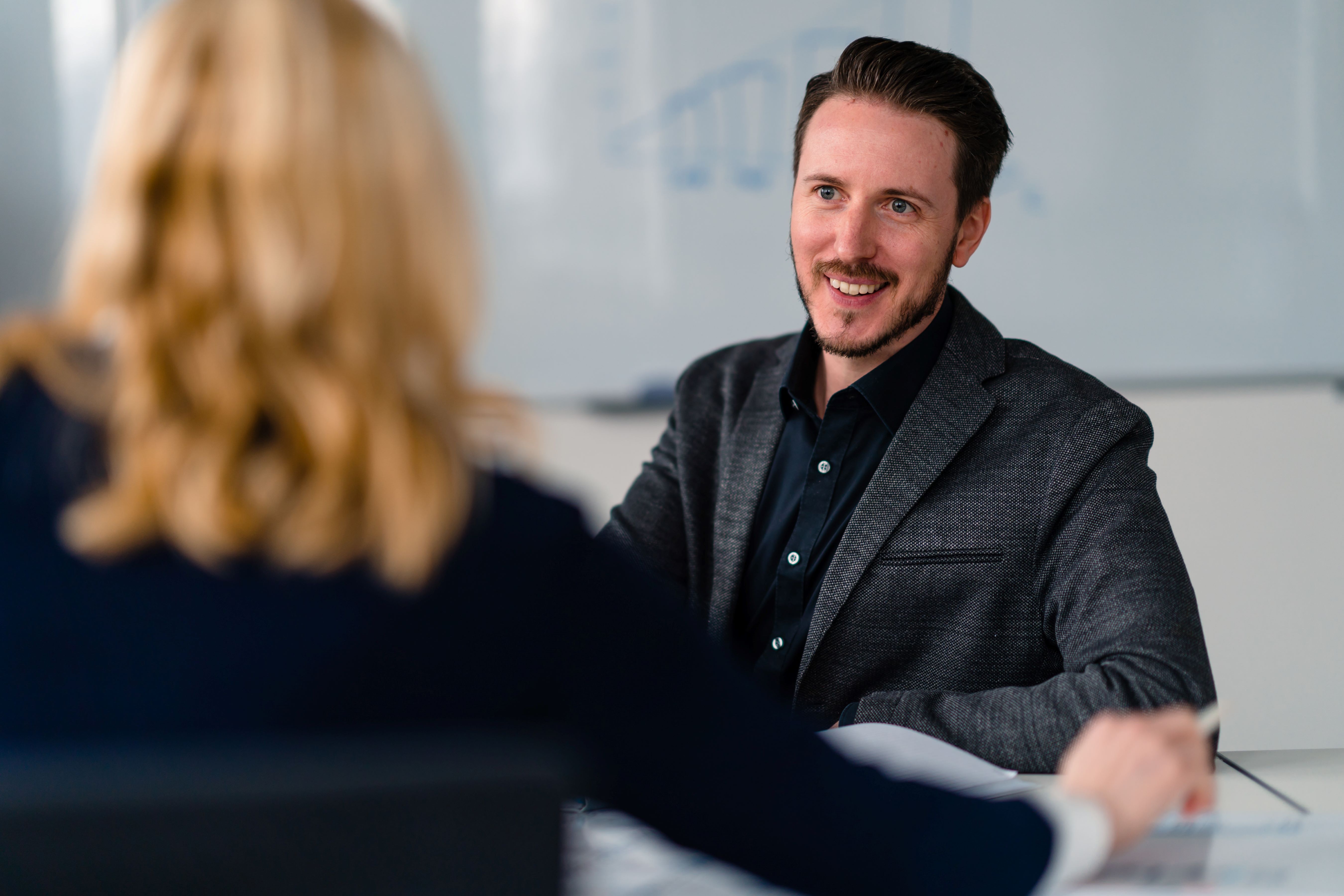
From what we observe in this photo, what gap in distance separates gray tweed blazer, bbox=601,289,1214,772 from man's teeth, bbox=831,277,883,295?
4.6 inches

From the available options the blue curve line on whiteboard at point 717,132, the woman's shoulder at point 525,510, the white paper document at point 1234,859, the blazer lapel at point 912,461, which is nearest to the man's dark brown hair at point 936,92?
the blazer lapel at point 912,461

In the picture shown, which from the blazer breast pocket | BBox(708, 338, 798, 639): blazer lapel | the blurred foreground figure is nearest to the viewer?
the blurred foreground figure

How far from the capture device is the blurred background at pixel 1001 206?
2.26m

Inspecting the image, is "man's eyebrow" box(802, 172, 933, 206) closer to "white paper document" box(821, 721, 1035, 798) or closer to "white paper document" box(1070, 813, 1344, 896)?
"white paper document" box(821, 721, 1035, 798)

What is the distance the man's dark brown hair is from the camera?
1.53 metres

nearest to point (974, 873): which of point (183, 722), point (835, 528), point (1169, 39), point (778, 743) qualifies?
point (778, 743)

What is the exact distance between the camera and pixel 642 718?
1.97 ft

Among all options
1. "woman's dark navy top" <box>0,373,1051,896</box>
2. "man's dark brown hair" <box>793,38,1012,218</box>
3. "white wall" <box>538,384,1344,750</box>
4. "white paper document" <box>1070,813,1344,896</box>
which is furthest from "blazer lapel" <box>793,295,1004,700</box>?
"white wall" <box>538,384,1344,750</box>

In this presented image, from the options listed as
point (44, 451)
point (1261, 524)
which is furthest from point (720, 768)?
point (1261, 524)

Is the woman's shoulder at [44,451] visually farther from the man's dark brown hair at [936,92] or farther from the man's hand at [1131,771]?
the man's dark brown hair at [936,92]

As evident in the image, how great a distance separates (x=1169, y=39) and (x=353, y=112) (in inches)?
86.8

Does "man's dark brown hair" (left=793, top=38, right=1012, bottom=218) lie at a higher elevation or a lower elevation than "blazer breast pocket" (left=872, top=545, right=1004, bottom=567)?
higher

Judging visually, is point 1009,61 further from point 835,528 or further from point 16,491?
point 16,491

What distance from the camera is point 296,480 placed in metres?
0.53
